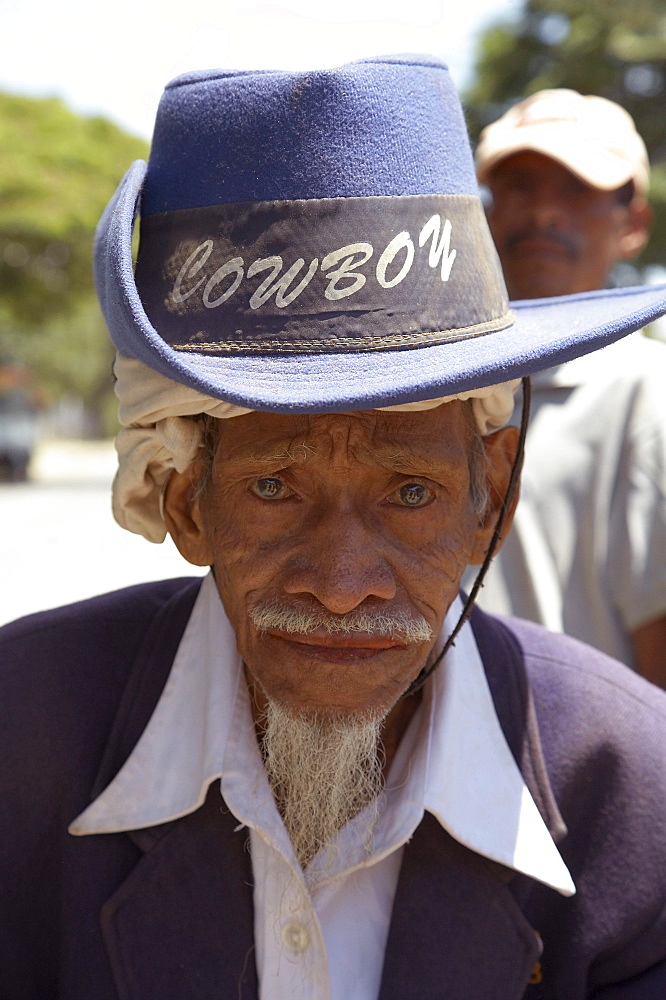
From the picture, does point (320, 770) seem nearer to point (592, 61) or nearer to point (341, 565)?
point (341, 565)

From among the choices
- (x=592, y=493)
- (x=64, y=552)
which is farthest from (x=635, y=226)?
(x=64, y=552)

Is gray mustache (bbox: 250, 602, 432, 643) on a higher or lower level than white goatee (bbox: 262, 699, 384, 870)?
higher

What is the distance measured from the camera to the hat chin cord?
1.96m

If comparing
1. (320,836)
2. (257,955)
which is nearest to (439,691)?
(320,836)

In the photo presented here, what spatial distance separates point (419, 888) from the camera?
71.9 inches

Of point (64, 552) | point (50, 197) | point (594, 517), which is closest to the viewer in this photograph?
point (594, 517)

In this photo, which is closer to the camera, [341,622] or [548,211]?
[341,622]

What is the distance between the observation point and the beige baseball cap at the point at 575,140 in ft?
11.2

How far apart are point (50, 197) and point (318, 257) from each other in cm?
2181

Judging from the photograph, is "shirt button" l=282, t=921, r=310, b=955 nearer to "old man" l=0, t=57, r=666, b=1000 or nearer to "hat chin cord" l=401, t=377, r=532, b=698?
"old man" l=0, t=57, r=666, b=1000

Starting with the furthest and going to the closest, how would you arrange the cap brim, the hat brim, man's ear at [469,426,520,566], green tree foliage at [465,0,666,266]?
green tree foliage at [465,0,666,266] < the cap brim < man's ear at [469,426,520,566] < the hat brim

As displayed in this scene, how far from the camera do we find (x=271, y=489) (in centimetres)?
184

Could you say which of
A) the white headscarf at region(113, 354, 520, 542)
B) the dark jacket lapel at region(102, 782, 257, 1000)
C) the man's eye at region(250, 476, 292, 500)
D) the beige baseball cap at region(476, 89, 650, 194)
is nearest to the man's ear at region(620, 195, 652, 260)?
the beige baseball cap at region(476, 89, 650, 194)

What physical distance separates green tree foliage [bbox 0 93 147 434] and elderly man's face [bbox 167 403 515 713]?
19.1 meters
